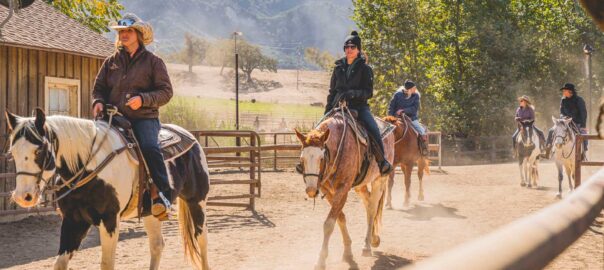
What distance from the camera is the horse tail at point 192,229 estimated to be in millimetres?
7035

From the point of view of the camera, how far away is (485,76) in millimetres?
36875

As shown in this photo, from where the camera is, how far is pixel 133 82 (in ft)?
20.7

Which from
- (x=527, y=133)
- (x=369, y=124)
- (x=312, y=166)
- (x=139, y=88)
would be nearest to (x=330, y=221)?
(x=312, y=166)

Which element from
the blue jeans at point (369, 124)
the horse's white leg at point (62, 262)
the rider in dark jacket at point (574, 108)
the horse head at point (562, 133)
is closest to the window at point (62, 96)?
the blue jeans at point (369, 124)

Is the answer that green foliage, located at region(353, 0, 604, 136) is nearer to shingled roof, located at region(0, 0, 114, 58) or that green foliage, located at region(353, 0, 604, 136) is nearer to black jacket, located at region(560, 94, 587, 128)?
black jacket, located at region(560, 94, 587, 128)

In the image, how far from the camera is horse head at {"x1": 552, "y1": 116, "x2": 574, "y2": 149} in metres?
14.6

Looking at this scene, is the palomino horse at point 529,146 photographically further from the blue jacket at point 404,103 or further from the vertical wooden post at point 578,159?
the vertical wooden post at point 578,159

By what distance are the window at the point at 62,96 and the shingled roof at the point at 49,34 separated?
74cm

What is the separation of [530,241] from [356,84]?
23.9 feet

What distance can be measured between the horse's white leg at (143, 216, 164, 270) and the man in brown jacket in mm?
544

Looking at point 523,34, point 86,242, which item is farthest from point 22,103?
point 523,34

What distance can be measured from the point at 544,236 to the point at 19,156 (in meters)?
4.62

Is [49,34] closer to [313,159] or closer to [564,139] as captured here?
[313,159]

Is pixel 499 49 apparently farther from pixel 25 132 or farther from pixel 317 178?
pixel 25 132
